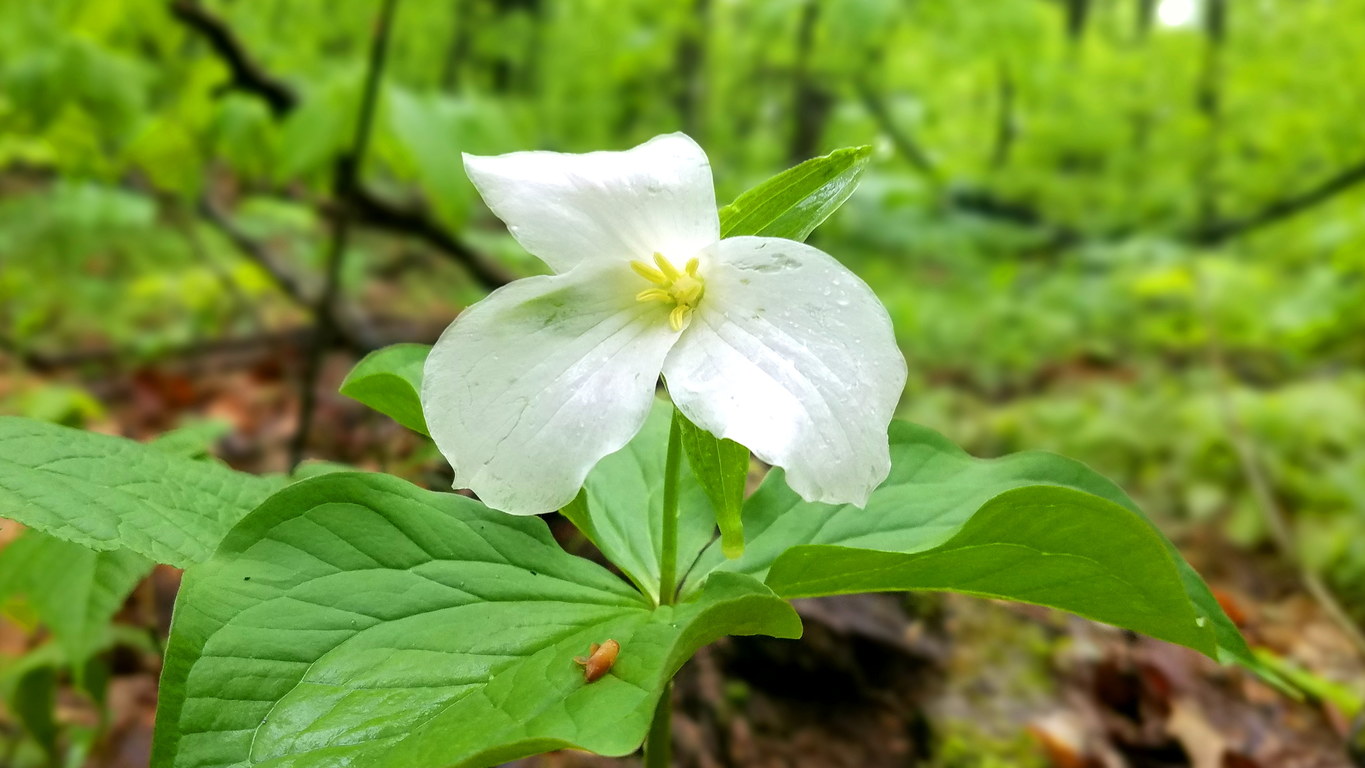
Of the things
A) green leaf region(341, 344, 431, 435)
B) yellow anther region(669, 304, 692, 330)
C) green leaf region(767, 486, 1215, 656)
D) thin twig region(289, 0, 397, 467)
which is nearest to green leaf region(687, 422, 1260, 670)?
green leaf region(767, 486, 1215, 656)

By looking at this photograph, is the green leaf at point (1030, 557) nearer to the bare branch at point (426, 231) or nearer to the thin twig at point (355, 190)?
the thin twig at point (355, 190)

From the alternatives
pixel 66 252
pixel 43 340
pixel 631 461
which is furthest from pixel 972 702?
pixel 66 252

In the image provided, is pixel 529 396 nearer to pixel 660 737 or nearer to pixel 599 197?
pixel 599 197

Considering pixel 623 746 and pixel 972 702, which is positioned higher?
pixel 623 746

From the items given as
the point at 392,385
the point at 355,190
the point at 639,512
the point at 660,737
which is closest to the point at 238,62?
the point at 355,190

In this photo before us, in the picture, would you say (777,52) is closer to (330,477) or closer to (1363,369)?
(1363,369)
